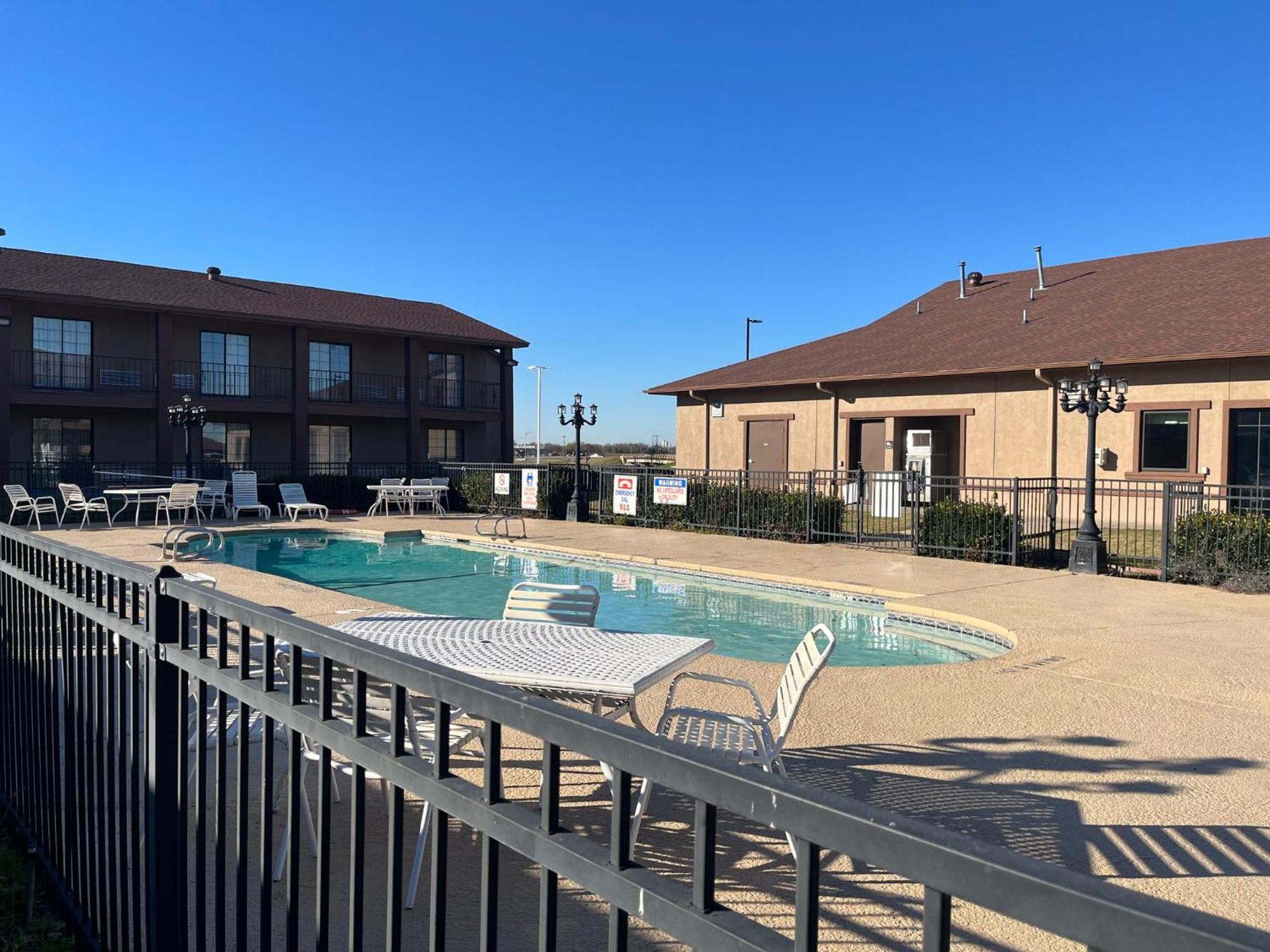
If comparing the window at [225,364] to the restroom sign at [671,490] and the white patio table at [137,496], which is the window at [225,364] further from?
the restroom sign at [671,490]

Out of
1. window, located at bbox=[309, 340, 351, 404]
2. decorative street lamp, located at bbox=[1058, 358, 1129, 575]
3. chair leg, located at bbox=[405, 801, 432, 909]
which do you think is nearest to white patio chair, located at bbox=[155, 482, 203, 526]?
window, located at bbox=[309, 340, 351, 404]

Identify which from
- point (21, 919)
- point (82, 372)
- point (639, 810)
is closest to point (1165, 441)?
point (639, 810)

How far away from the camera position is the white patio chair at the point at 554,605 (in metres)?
6.22

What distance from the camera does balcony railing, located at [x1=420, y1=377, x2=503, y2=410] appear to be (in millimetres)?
34156

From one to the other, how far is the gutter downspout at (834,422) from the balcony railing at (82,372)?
1872 centimetres

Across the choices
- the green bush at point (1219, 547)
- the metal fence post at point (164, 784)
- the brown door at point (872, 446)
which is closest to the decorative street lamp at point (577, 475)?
the brown door at point (872, 446)

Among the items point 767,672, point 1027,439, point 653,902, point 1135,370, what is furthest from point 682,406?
point 653,902

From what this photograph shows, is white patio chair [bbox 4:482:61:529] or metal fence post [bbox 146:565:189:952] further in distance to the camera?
white patio chair [bbox 4:482:61:529]

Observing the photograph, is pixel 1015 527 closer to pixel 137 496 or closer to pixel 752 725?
pixel 752 725

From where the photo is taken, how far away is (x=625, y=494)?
70.0 feet

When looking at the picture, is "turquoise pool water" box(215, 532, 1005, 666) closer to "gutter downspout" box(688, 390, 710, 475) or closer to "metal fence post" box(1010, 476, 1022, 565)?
"metal fence post" box(1010, 476, 1022, 565)

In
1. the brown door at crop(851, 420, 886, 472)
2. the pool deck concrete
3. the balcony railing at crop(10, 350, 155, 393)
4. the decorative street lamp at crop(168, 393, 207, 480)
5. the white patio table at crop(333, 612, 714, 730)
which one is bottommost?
the pool deck concrete

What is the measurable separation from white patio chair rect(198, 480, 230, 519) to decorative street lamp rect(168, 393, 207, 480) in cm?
132

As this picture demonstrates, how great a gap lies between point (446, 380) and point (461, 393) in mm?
751
